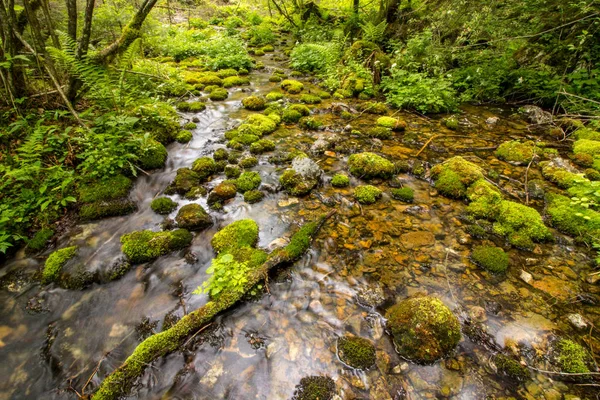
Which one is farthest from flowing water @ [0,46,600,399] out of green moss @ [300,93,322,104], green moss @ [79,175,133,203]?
green moss @ [300,93,322,104]

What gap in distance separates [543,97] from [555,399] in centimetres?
863

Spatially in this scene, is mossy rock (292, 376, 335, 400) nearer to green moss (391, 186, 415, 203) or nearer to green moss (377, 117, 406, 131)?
green moss (391, 186, 415, 203)

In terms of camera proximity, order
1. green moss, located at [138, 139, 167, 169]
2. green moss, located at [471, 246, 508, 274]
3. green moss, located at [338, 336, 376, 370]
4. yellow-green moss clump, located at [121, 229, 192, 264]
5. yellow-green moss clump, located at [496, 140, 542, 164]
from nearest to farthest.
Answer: green moss, located at [338, 336, 376, 370], green moss, located at [471, 246, 508, 274], yellow-green moss clump, located at [121, 229, 192, 264], green moss, located at [138, 139, 167, 169], yellow-green moss clump, located at [496, 140, 542, 164]

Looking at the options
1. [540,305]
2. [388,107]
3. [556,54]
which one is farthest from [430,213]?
[556,54]

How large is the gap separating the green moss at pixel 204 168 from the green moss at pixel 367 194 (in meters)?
2.96

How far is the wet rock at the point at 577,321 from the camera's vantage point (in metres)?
2.92

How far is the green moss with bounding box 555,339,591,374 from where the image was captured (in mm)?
2552

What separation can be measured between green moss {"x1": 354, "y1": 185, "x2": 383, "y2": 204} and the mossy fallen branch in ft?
5.79

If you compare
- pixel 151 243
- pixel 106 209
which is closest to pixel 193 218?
pixel 151 243

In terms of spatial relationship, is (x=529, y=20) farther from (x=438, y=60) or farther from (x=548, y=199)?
(x=548, y=199)

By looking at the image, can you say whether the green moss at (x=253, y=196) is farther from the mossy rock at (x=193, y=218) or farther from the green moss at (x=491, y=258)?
the green moss at (x=491, y=258)

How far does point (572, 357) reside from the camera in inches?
103

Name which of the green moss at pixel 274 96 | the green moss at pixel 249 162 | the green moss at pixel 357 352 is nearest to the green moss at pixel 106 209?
the green moss at pixel 249 162

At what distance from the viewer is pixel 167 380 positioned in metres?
2.64
